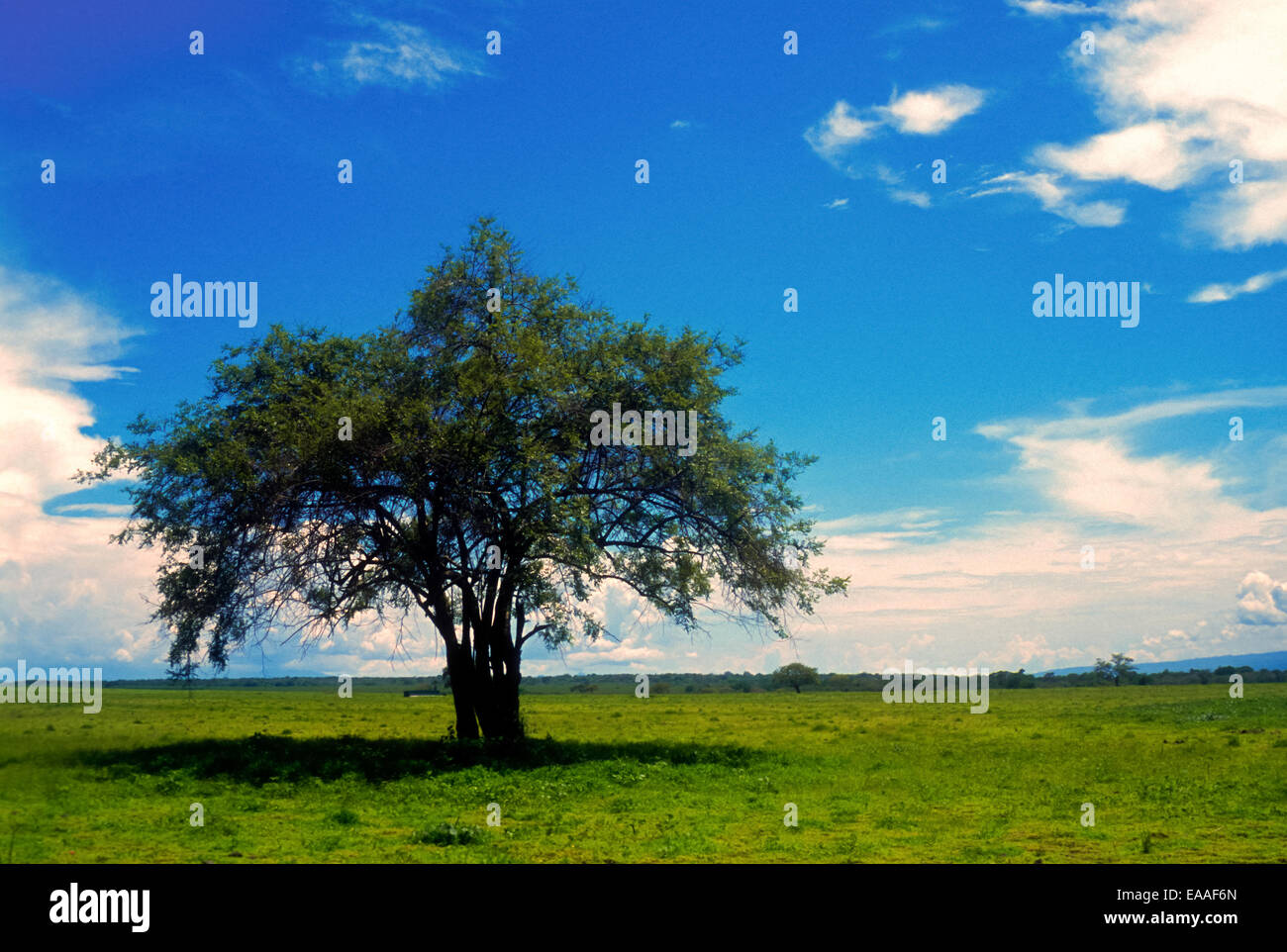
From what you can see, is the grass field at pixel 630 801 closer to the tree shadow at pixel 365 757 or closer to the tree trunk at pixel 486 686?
the tree shadow at pixel 365 757

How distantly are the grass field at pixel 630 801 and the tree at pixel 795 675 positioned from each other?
348 ft

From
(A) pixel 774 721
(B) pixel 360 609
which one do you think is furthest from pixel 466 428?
(A) pixel 774 721

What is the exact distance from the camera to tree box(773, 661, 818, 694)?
140875mm

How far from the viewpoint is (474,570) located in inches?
1097

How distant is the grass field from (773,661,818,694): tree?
106m

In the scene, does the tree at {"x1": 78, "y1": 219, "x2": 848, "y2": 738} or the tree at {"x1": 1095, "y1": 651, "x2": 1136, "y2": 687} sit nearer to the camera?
the tree at {"x1": 78, "y1": 219, "x2": 848, "y2": 738}

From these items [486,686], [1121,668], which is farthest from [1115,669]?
[486,686]

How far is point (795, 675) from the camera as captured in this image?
5586 inches

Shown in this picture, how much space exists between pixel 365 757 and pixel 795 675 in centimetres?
12177

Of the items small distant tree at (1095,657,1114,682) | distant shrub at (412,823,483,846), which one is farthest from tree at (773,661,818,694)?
distant shrub at (412,823,483,846)

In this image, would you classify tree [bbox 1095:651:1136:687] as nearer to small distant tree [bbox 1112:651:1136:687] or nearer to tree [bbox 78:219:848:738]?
small distant tree [bbox 1112:651:1136:687]

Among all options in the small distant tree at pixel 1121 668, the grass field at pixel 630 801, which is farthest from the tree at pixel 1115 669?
the grass field at pixel 630 801
